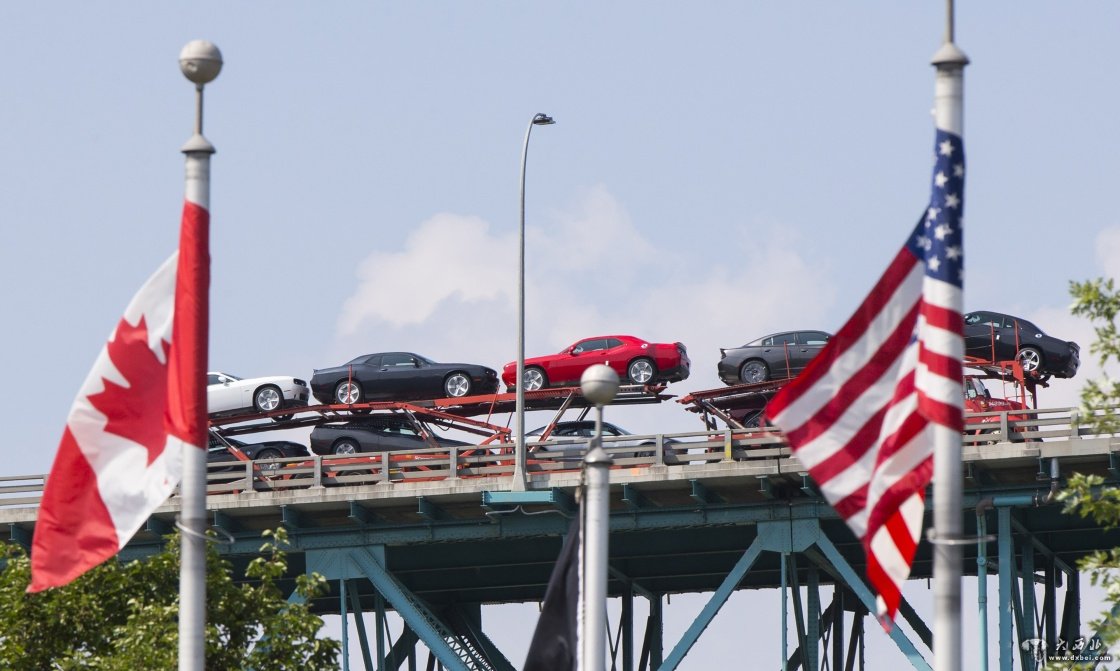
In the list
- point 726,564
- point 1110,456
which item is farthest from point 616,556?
point 1110,456

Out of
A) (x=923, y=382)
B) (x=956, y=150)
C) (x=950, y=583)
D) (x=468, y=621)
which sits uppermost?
(x=956, y=150)

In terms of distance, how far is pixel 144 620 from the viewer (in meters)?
29.9

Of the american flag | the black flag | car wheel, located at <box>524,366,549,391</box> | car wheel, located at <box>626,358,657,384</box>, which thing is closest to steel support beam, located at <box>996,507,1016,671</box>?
car wheel, located at <box>626,358,657,384</box>

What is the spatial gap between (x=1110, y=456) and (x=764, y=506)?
23.3 feet

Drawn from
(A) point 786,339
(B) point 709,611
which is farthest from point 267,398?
(B) point 709,611

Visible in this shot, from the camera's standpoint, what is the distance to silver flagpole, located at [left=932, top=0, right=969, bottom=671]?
1676cm

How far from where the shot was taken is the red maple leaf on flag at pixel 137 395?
19609mm

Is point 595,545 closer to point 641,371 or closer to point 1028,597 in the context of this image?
point 1028,597

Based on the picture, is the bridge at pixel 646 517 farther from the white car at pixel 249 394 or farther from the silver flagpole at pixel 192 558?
the silver flagpole at pixel 192 558

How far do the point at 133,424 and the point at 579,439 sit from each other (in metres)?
30.7

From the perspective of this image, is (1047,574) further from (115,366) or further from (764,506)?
(115,366)

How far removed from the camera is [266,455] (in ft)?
179

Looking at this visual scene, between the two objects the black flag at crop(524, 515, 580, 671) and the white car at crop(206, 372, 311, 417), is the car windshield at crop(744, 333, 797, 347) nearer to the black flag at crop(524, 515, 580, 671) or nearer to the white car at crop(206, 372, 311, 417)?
the white car at crop(206, 372, 311, 417)

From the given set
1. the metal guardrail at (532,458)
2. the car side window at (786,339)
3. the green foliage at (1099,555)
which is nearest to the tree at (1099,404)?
the green foliage at (1099,555)
